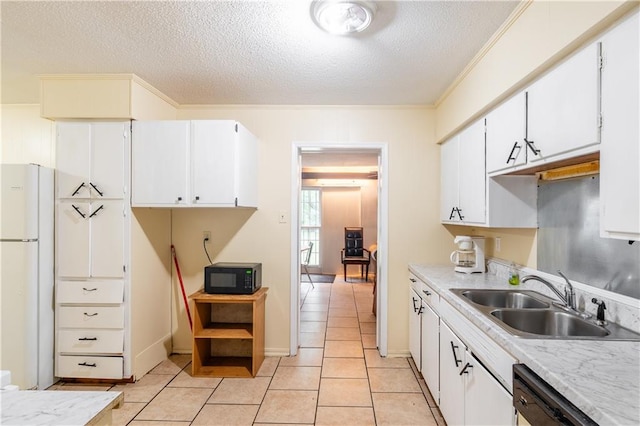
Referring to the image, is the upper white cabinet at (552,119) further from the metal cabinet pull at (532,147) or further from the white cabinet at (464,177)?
the white cabinet at (464,177)

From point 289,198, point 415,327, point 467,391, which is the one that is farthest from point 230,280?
point 467,391

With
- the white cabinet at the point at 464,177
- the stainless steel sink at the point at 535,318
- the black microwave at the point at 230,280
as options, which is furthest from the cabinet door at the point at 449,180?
the black microwave at the point at 230,280

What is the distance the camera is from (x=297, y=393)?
2.55m

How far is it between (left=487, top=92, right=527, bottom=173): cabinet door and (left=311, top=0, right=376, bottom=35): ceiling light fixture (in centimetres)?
98

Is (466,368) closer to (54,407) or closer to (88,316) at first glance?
(54,407)

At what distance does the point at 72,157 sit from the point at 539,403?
3400 mm

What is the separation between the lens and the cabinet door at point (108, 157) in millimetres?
2670

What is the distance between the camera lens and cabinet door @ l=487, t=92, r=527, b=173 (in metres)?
1.80

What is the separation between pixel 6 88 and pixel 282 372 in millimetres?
3544

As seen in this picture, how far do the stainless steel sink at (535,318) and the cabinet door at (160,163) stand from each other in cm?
232

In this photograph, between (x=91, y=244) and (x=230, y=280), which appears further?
(x=230, y=280)

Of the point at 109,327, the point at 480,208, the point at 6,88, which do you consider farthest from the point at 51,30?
the point at 480,208

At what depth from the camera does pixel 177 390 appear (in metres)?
2.59

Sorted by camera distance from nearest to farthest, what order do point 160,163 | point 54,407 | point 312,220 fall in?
point 54,407
point 160,163
point 312,220
